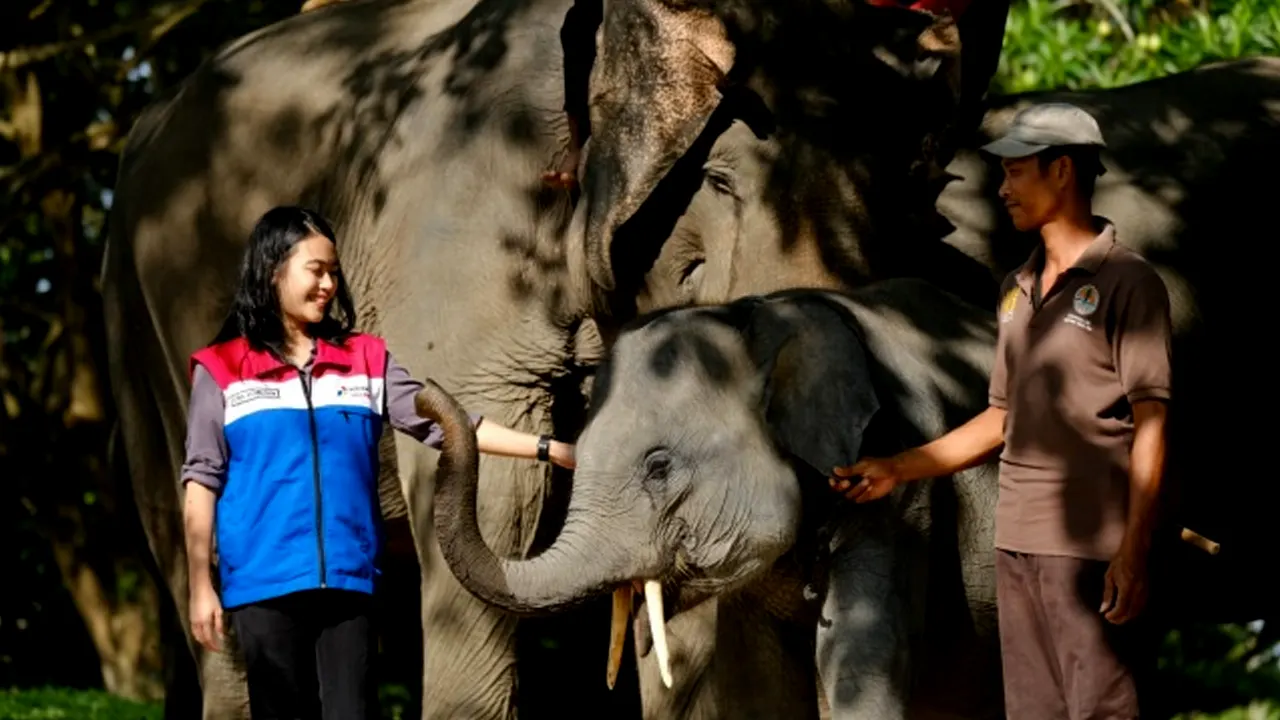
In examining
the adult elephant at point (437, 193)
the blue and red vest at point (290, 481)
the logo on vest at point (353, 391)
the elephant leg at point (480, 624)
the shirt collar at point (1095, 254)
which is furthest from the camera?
the elephant leg at point (480, 624)

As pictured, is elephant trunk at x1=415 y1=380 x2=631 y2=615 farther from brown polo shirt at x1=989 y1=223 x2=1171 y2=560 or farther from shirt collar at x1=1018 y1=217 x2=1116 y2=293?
shirt collar at x1=1018 y1=217 x2=1116 y2=293

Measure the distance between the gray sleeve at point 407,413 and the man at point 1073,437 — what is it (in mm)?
1367

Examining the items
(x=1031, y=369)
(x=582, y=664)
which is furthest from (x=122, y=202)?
(x=1031, y=369)

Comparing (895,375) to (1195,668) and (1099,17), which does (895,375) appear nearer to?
(1099,17)

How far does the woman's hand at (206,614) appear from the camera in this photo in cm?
734

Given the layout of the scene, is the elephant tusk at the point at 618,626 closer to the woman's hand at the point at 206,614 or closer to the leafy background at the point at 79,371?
the woman's hand at the point at 206,614

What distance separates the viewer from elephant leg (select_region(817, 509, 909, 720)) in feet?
24.0

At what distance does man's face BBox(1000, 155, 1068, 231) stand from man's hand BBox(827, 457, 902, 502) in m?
0.64

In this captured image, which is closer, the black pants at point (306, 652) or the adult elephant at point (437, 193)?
the black pants at point (306, 652)

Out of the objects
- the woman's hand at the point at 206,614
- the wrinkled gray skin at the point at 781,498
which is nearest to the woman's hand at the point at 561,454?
the wrinkled gray skin at the point at 781,498

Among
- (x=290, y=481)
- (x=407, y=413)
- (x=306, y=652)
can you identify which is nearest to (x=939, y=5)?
(x=407, y=413)

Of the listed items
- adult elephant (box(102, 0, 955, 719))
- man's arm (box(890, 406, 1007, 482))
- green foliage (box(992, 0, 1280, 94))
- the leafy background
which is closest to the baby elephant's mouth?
man's arm (box(890, 406, 1007, 482))

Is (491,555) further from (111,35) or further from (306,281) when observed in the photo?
(111,35)

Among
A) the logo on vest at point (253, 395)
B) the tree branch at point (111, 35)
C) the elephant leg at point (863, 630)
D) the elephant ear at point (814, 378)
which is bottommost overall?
Result: the tree branch at point (111, 35)
